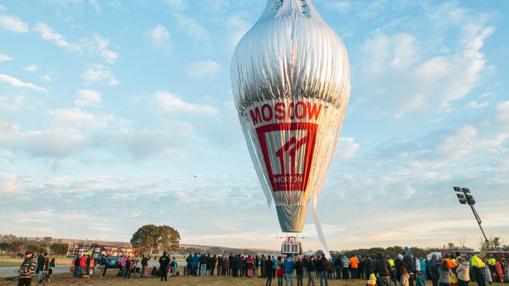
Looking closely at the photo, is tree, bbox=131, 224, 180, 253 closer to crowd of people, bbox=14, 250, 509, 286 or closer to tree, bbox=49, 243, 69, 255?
tree, bbox=49, 243, 69, 255

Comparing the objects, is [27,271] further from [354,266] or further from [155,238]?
[155,238]

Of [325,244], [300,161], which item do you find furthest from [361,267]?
[300,161]

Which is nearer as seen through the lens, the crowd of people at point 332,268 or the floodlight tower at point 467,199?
the crowd of people at point 332,268

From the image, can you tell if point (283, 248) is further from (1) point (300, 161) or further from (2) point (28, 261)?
(2) point (28, 261)

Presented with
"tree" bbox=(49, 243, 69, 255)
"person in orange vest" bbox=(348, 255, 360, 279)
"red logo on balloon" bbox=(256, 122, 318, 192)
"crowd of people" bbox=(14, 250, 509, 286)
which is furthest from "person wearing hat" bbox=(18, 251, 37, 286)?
"tree" bbox=(49, 243, 69, 255)

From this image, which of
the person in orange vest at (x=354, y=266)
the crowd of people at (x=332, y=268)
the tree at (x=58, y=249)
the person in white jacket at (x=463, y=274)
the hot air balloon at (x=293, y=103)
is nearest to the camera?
the crowd of people at (x=332, y=268)

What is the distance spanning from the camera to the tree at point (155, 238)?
274 feet

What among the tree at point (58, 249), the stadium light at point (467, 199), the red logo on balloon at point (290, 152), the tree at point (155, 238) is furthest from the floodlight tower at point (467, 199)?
the tree at point (58, 249)

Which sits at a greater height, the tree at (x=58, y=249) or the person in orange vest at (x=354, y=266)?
the tree at (x=58, y=249)

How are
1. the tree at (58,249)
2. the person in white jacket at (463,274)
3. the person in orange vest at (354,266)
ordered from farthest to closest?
the tree at (58,249)
the person in orange vest at (354,266)
the person in white jacket at (463,274)

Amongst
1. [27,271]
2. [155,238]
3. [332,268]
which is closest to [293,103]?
[332,268]

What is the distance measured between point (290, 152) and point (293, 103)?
338cm

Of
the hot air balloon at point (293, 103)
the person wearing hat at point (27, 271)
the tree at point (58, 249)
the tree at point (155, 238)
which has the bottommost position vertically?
the person wearing hat at point (27, 271)

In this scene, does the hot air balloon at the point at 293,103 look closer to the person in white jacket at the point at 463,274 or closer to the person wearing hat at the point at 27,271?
the person in white jacket at the point at 463,274
